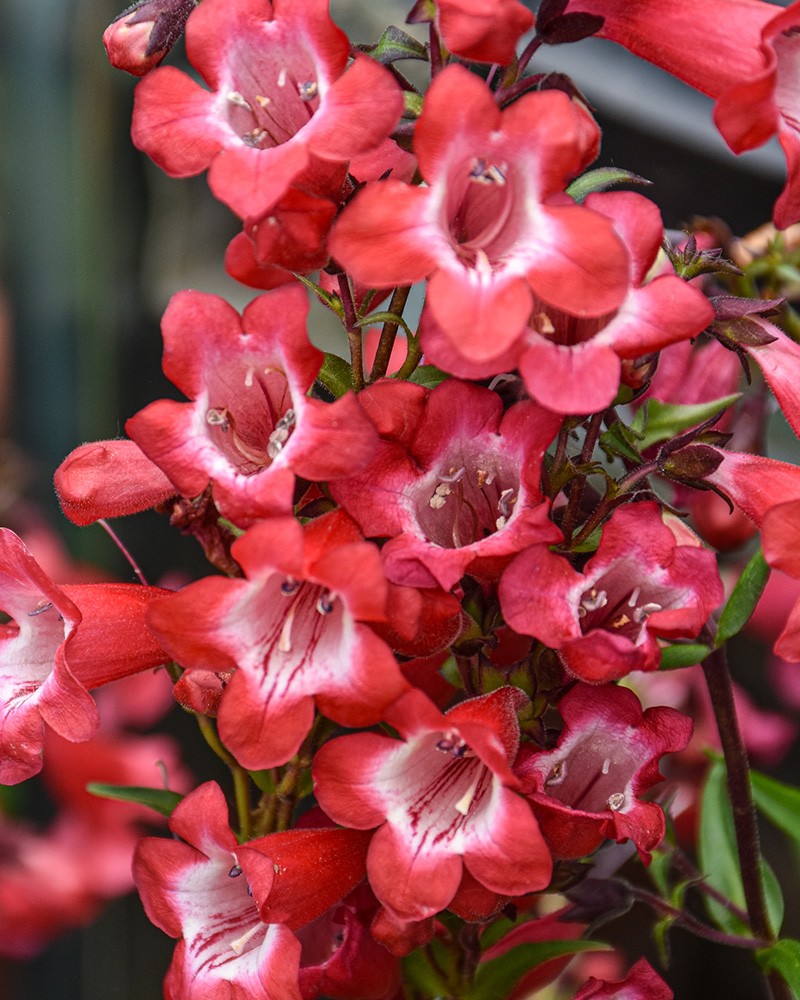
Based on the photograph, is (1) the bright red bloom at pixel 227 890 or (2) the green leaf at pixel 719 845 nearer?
(1) the bright red bloom at pixel 227 890

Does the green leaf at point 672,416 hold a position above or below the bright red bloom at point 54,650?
above

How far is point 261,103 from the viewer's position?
1.31ft

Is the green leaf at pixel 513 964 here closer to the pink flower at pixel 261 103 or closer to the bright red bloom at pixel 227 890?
the bright red bloom at pixel 227 890

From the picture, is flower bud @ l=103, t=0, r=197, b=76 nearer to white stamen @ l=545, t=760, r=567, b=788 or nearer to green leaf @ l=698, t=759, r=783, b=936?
white stamen @ l=545, t=760, r=567, b=788

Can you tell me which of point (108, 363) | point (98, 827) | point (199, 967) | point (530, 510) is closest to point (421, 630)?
point (530, 510)

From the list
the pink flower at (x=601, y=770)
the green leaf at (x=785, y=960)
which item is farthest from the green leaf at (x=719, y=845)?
the pink flower at (x=601, y=770)

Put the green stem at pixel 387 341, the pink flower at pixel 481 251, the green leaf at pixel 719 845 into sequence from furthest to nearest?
the green leaf at pixel 719 845 < the green stem at pixel 387 341 < the pink flower at pixel 481 251

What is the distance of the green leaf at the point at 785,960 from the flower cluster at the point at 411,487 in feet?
0.31

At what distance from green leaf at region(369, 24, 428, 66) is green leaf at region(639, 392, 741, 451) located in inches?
8.1

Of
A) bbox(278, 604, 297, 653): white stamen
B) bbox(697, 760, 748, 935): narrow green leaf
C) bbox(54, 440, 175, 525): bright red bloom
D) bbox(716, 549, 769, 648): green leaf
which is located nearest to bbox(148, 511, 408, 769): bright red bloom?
bbox(278, 604, 297, 653): white stamen

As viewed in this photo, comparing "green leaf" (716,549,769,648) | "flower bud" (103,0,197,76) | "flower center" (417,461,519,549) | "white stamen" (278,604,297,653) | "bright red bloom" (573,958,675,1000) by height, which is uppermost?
"flower bud" (103,0,197,76)

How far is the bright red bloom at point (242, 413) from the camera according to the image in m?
0.34

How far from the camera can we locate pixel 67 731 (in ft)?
1.32

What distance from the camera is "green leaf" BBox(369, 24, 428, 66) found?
0.42 metres
